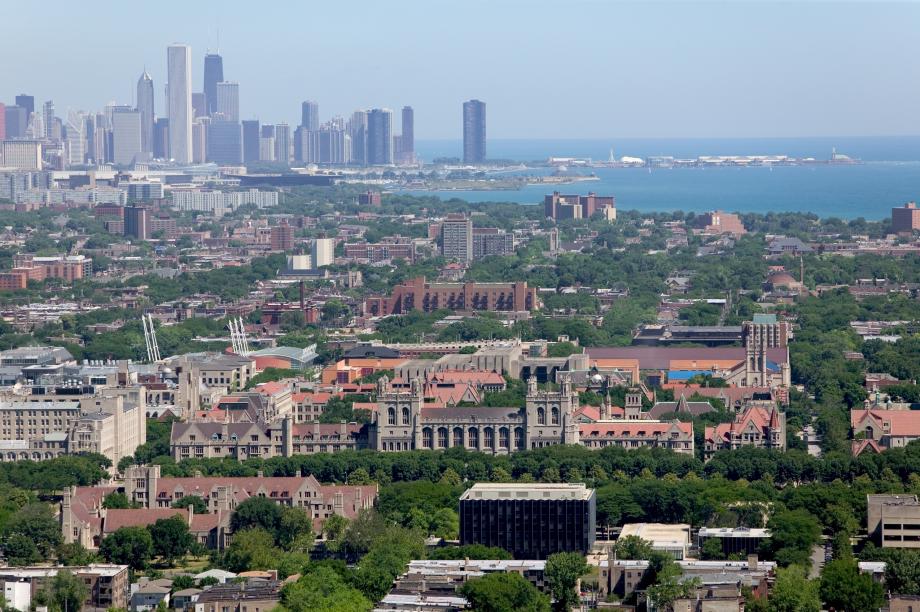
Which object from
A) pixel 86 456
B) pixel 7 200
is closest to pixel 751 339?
pixel 86 456

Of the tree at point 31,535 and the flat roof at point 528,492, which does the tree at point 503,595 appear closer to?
the flat roof at point 528,492

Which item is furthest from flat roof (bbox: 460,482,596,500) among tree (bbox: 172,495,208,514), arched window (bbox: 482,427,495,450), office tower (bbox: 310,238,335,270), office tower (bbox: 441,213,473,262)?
office tower (bbox: 441,213,473,262)

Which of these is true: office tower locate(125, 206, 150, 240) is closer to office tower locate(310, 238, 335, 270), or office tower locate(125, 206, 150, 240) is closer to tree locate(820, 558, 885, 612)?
office tower locate(310, 238, 335, 270)

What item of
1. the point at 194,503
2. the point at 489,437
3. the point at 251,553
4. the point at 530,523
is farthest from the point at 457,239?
the point at 251,553

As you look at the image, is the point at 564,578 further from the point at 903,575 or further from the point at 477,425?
the point at 477,425

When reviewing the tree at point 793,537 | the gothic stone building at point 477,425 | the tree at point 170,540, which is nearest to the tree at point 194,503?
the tree at point 170,540

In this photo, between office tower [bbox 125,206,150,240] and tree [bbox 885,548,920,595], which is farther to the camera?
office tower [bbox 125,206,150,240]
